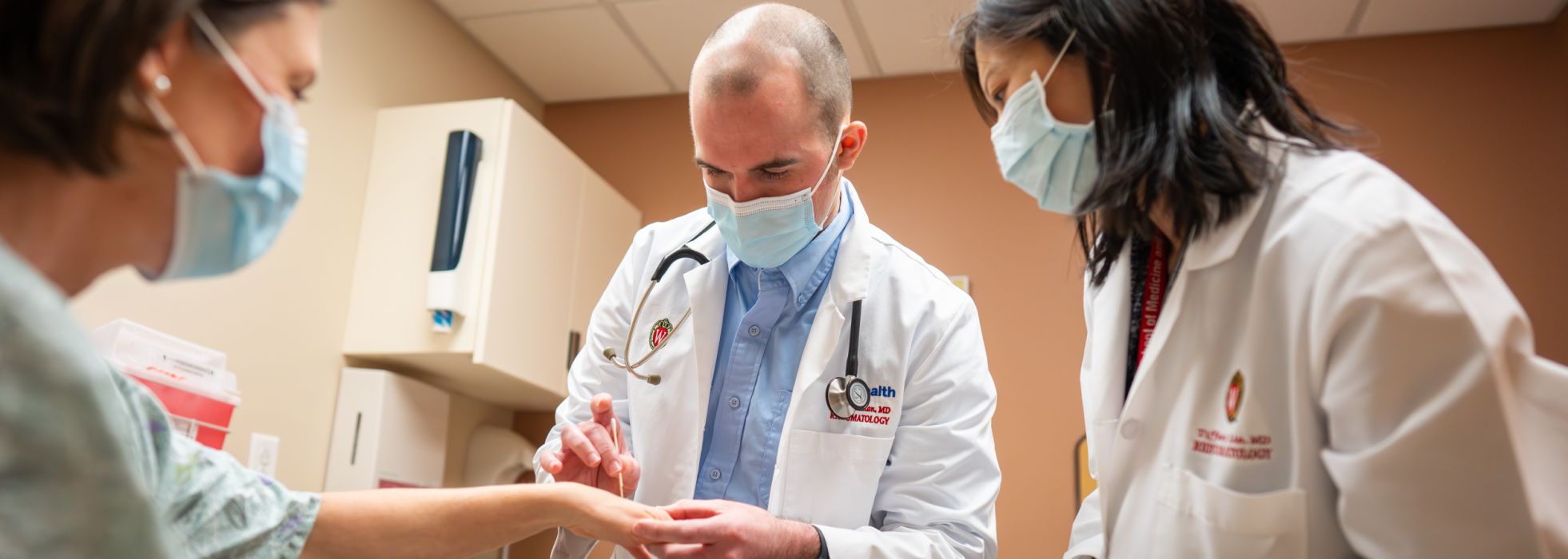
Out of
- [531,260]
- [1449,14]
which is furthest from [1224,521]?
[1449,14]

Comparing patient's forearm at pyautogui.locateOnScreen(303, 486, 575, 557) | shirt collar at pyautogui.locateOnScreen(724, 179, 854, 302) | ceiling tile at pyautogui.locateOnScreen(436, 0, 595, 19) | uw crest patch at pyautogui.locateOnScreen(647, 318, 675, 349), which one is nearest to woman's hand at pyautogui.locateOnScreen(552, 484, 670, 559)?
patient's forearm at pyautogui.locateOnScreen(303, 486, 575, 557)

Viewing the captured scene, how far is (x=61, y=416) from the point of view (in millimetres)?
694

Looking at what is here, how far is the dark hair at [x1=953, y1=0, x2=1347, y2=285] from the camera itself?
1132 mm

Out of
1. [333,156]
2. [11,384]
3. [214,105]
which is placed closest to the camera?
[11,384]

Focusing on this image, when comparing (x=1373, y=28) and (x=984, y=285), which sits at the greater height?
(x=1373, y=28)

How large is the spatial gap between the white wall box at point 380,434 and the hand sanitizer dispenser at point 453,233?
27 cm

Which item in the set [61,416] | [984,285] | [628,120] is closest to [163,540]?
[61,416]

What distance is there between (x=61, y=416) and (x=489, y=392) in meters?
2.87

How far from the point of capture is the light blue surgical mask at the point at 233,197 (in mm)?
841

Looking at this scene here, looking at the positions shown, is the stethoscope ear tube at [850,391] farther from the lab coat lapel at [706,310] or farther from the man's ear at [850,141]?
the man's ear at [850,141]

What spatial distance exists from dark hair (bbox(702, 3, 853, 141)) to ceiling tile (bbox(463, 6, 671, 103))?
180 centimetres

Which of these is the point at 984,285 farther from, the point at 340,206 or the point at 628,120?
the point at 340,206

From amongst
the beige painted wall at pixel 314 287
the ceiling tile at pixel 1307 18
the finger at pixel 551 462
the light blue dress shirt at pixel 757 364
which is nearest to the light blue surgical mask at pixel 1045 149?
the light blue dress shirt at pixel 757 364

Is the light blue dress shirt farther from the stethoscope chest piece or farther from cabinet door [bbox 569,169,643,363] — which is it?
cabinet door [bbox 569,169,643,363]
